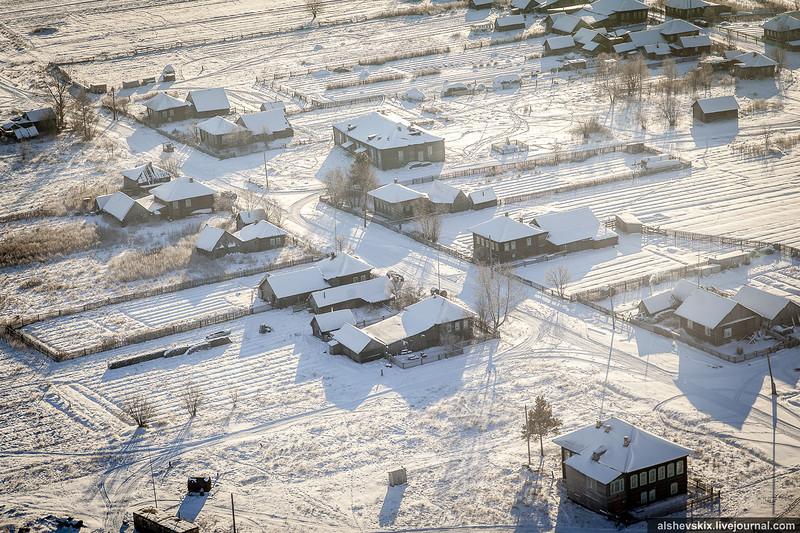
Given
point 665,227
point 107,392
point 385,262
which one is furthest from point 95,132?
point 665,227

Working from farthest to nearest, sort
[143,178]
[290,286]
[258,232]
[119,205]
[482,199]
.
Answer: [143,178]
[119,205]
[482,199]
[258,232]
[290,286]

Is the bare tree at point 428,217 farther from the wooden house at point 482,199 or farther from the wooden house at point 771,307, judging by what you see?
the wooden house at point 771,307

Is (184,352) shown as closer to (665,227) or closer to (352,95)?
(665,227)

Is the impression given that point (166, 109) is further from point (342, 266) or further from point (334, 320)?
point (334, 320)

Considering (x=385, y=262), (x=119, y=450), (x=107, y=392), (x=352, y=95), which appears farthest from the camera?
(x=352, y=95)

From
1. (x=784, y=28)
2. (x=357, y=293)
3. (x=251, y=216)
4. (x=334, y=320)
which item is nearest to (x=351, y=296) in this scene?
(x=357, y=293)

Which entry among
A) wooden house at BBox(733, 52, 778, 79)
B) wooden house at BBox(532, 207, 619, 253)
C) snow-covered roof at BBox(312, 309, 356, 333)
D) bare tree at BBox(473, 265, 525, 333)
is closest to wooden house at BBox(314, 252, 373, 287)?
snow-covered roof at BBox(312, 309, 356, 333)

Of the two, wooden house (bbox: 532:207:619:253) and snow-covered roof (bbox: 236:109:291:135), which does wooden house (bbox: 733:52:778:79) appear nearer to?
wooden house (bbox: 532:207:619:253)
